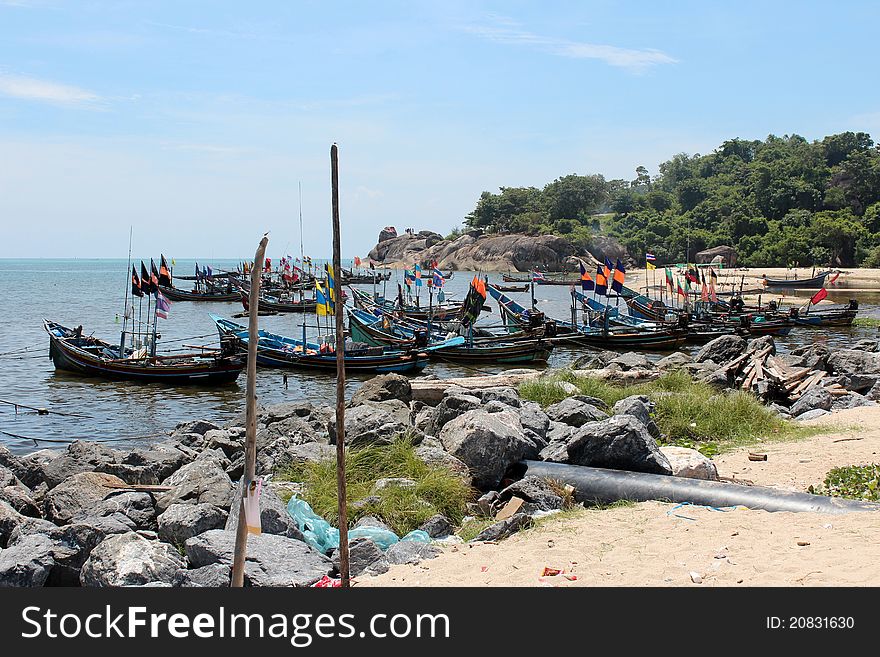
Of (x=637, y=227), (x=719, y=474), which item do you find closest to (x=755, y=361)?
(x=719, y=474)

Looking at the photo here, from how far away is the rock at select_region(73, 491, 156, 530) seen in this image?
8.81 metres

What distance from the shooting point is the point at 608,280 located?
110 ft

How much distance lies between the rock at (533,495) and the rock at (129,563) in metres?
3.68

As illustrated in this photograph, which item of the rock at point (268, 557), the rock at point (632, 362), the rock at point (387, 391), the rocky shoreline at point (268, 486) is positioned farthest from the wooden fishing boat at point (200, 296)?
the rock at point (268, 557)

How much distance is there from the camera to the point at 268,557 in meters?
7.32

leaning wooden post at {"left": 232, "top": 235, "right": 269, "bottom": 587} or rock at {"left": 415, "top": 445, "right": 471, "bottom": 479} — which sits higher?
leaning wooden post at {"left": 232, "top": 235, "right": 269, "bottom": 587}

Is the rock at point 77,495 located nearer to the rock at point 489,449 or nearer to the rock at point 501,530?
the rock at point 489,449

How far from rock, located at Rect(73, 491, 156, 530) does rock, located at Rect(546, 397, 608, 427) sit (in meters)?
6.24

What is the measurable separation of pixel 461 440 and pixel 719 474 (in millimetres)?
3427

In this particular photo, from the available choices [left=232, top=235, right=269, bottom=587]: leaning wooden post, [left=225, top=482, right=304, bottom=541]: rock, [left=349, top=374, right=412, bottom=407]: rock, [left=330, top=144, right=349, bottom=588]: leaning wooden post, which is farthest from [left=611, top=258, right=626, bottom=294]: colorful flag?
[left=232, top=235, right=269, bottom=587]: leaning wooden post

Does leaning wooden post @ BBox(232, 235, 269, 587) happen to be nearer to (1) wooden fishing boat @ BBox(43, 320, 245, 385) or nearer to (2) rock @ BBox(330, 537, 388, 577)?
(2) rock @ BBox(330, 537, 388, 577)

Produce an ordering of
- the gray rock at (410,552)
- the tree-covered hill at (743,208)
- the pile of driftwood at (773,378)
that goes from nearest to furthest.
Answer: the gray rock at (410,552) < the pile of driftwood at (773,378) < the tree-covered hill at (743,208)

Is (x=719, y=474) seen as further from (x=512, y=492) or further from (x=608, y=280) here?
(x=608, y=280)

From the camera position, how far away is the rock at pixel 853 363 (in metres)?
19.4
